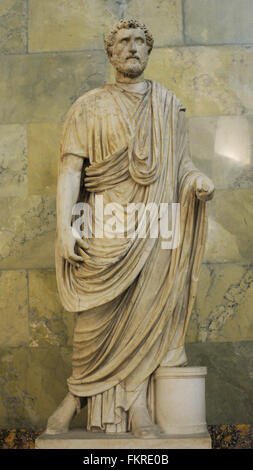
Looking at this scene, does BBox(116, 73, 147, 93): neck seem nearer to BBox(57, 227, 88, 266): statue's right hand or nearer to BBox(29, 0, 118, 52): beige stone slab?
BBox(57, 227, 88, 266): statue's right hand

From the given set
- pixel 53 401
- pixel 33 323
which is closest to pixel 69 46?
pixel 33 323

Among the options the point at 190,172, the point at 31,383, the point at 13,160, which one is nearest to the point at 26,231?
the point at 13,160

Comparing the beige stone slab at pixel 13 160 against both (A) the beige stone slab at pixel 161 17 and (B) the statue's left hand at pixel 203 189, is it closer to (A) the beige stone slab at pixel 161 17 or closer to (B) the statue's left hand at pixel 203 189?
(A) the beige stone slab at pixel 161 17

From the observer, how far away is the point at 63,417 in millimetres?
4254

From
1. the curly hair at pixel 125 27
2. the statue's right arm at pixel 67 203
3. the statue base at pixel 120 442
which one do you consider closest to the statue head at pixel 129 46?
the curly hair at pixel 125 27

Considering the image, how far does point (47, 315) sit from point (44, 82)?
194cm

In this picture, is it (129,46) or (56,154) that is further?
(56,154)

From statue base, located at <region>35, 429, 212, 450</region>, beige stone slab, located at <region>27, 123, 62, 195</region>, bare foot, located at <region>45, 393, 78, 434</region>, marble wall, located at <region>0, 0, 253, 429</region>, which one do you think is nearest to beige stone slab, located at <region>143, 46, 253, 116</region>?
marble wall, located at <region>0, 0, 253, 429</region>

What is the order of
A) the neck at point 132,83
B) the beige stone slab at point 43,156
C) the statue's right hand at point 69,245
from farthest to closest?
the beige stone slab at point 43,156 < the neck at point 132,83 < the statue's right hand at point 69,245

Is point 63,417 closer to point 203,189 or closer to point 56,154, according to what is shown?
point 203,189

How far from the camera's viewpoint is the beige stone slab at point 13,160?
584 cm

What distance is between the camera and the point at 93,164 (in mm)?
4434
